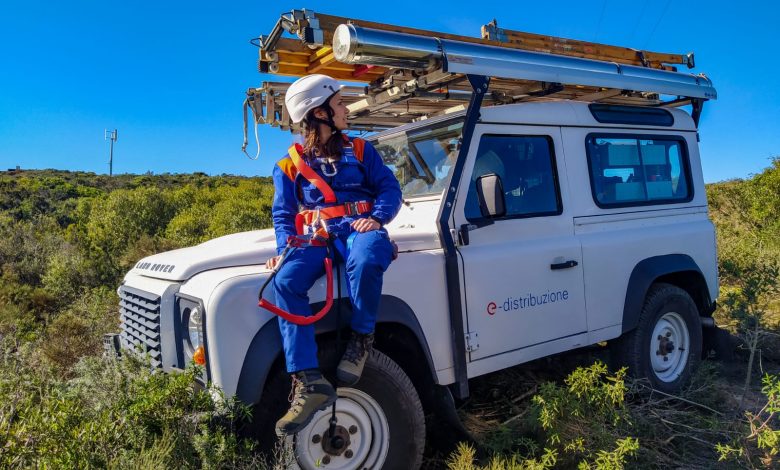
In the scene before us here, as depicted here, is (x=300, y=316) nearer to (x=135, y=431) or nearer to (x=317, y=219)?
(x=317, y=219)

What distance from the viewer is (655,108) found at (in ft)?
16.0

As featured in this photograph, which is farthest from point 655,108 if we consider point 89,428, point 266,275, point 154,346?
point 89,428

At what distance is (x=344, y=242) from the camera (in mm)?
2973

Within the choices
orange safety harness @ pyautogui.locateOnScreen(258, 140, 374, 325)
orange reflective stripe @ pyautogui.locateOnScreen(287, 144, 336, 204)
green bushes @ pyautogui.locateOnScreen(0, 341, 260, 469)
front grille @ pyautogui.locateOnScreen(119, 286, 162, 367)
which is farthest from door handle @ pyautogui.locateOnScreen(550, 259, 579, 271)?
front grille @ pyautogui.locateOnScreen(119, 286, 162, 367)

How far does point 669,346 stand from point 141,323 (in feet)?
13.4

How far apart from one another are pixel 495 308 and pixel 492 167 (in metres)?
0.95

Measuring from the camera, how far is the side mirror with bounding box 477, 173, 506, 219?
332cm

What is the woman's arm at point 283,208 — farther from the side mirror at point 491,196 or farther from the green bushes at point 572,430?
the green bushes at point 572,430

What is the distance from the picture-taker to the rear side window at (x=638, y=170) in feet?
Result: 14.3

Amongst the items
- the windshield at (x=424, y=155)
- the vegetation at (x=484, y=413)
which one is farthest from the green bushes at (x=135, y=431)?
the windshield at (x=424, y=155)

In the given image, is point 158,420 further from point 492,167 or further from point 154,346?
point 492,167

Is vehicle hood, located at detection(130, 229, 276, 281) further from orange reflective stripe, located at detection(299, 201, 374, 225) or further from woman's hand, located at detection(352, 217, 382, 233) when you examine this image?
woman's hand, located at detection(352, 217, 382, 233)

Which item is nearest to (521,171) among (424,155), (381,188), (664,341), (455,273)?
(424,155)

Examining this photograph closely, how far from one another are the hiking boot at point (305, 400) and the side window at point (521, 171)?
157 centimetres
